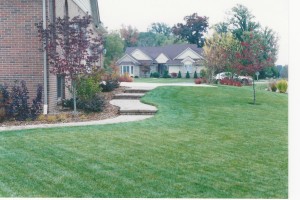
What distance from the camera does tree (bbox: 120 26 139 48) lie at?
142ft

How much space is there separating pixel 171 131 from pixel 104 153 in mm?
2361

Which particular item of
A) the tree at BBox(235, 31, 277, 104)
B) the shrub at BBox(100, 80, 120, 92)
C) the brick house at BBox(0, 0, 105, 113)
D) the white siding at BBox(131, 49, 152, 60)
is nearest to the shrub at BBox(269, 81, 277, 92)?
the tree at BBox(235, 31, 277, 104)

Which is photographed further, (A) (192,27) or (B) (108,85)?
(B) (108,85)

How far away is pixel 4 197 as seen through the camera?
223 inches

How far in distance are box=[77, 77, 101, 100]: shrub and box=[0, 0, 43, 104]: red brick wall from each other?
164 cm

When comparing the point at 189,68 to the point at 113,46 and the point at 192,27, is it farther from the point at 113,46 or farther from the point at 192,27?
the point at 192,27

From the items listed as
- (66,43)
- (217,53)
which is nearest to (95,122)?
(66,43)

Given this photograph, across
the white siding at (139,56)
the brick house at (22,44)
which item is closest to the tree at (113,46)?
the white siding at (139,56)

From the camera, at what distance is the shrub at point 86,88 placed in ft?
43.9

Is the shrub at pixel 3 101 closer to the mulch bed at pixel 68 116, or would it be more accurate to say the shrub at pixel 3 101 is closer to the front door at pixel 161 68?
the mulch bed at pixel 68 116

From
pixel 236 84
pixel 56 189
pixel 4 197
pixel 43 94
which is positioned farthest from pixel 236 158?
pixel 236 84

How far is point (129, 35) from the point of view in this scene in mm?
45094

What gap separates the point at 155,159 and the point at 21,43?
674cm

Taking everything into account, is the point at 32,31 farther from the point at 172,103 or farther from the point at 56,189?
the point at 56,189
